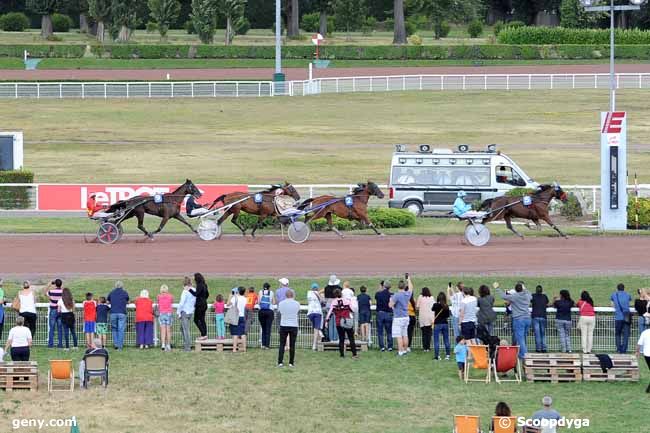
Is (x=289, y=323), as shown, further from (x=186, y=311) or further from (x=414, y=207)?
(x=414, y=207)

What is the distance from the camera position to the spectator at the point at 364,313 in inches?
809

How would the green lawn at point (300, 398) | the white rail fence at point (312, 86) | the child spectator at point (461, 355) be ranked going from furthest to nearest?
the white rail fence at point (312, 86) → the child spectator at point (461, 355) → the green lawn at point (300, 398)

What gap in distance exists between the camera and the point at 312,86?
6269 cm

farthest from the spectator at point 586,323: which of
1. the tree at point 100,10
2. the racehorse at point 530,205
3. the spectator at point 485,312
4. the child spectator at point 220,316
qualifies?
the tree at point 100,10

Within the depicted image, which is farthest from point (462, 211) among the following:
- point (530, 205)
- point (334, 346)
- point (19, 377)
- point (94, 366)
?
point (19, 377)

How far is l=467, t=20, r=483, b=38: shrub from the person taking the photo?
94312 millimetres

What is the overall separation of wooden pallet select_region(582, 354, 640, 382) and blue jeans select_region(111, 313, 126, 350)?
6967 mm

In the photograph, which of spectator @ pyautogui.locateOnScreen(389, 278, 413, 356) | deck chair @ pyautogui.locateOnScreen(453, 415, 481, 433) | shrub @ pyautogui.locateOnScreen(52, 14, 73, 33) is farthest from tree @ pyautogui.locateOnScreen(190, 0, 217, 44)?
deck chair @ pyautogui.locateOnScreen(453, 415, 481, 433)

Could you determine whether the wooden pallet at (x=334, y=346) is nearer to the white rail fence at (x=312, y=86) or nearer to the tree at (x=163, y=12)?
the white rail fence at (x=312, y=86)

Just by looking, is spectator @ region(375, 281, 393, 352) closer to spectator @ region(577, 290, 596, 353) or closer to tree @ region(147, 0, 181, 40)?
spectator @ region(577, 290, 596, 353)

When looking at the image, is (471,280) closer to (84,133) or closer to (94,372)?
(94,372)

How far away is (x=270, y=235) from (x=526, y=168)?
15.1 metres

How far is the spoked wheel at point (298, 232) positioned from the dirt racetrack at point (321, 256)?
0.70 ft

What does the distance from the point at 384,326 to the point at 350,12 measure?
2924 inches
